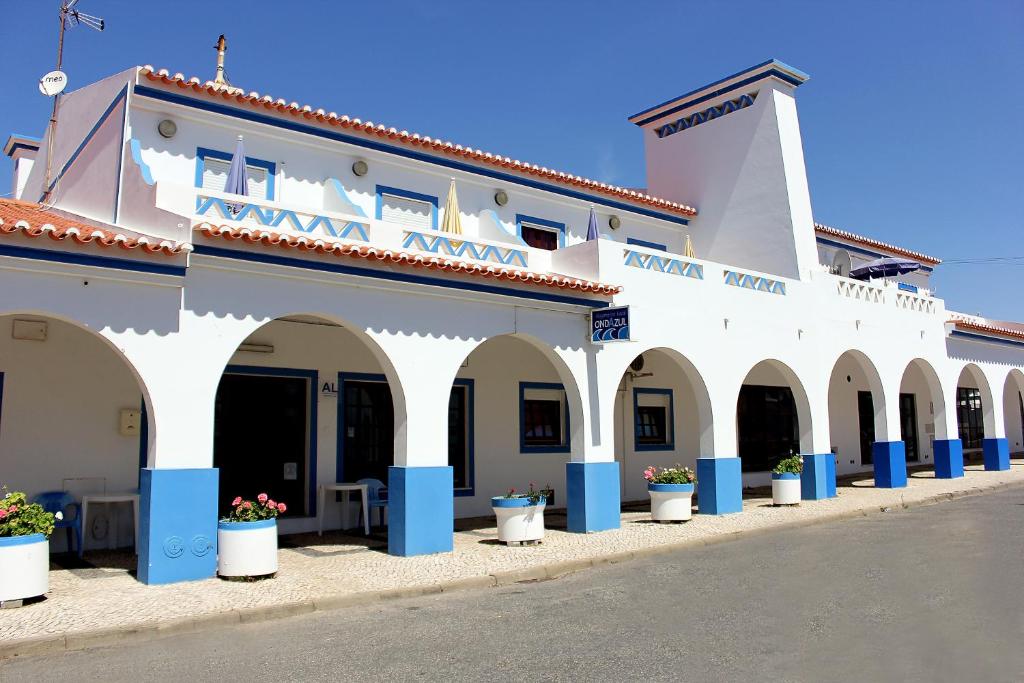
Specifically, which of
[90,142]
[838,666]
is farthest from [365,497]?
[838,666]

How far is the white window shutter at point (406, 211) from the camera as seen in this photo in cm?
1415

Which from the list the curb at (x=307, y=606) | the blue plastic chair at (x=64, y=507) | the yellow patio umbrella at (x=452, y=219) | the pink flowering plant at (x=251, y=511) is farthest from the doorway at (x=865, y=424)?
the blue plastic chair at (x=64, y=507)

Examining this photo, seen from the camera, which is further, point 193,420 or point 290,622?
point 193,420

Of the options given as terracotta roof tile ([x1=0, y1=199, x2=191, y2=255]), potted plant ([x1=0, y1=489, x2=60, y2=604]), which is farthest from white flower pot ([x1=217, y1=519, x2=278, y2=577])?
terracotta roof tile ([x1=0, y1=199, x2=191, y2=255])

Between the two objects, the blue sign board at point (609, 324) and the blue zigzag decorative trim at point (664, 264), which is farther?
the blue zigzag decorative trim at point (664, 264)

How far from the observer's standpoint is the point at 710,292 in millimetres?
15227

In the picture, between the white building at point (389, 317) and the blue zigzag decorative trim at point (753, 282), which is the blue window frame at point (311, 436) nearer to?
the white building at point (389, 317)

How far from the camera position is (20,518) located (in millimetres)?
8055

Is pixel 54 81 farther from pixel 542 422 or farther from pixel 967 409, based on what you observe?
pixel 967 409

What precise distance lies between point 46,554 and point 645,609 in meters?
5.92

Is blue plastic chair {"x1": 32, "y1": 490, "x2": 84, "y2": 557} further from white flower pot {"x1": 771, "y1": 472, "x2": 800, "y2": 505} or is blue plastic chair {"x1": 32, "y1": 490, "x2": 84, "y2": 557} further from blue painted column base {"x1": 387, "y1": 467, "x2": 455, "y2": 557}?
white flower pot {"x1": 771, "y1": 472, "x2": 800, "y2": 505}

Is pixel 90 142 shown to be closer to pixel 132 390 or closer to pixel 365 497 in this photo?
pixel 132 390

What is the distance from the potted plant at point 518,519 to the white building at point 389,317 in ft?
3.31

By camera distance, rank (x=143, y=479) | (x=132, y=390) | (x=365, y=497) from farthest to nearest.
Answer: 1. (x=365, y=497)
2. (x=132, y=390)
3. (x=143, y=479)
